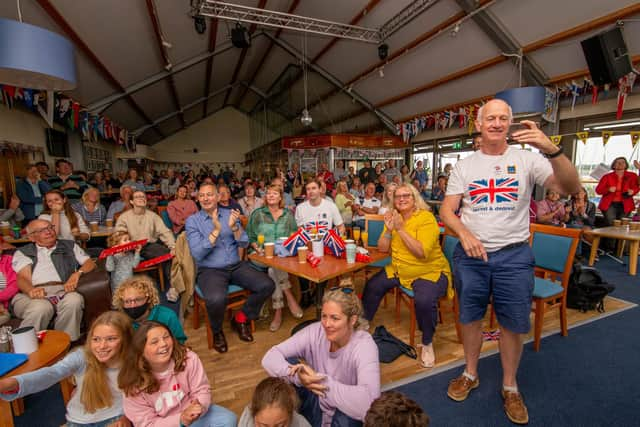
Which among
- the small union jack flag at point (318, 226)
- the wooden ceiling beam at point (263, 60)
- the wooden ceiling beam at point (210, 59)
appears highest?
the wooden ceiling beam at point (263, 60)

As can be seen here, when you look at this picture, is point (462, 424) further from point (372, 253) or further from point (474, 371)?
point (372, 253)

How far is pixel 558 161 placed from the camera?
1.31 meters

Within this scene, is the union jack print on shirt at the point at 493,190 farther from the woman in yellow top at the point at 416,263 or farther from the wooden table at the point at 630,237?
the wooden table at the point at 630,237

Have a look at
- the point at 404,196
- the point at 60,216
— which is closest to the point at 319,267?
the point at 404,196

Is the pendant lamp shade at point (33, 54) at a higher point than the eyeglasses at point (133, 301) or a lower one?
higher

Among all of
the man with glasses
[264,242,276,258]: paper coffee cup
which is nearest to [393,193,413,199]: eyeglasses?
the man with glasses

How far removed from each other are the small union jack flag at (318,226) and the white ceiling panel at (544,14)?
16.7 feet

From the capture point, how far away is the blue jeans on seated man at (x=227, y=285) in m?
2.41

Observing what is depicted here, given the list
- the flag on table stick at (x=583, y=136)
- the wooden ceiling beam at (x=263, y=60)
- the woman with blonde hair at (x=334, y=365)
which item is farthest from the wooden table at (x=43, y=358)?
the flag on table stick at (x=583, y=136)

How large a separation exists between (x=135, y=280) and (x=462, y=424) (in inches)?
80.5

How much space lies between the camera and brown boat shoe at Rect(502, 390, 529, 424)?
1.64 m

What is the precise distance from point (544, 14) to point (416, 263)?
5292mm

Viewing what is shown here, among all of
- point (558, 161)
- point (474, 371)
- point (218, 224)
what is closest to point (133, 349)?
point (218, 224)

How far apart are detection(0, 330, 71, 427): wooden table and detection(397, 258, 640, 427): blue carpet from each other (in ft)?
6.42
